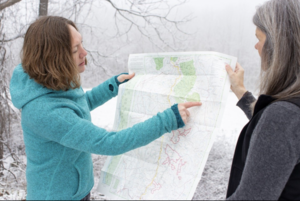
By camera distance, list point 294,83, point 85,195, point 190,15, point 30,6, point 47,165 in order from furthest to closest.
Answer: point 190,15 < point 30,6 < point 85,195 < point 47,165 < point 294,83

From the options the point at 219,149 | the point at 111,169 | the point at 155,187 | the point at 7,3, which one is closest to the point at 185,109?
the point at 155,187

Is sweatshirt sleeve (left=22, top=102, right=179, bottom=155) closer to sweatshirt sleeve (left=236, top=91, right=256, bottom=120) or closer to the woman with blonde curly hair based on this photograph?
the woman with blonde curly hair

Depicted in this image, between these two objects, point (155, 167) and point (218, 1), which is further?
point (218, 1)

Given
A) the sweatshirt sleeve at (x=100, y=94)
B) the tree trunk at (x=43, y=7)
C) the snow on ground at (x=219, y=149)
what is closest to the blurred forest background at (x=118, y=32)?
the tree trunk at (x=43, y=7)

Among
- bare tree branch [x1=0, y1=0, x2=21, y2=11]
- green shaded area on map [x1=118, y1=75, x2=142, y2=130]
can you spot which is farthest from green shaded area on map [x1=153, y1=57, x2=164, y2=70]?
bare tree branch [x1=0, y1=0, x2=21, y2=11]

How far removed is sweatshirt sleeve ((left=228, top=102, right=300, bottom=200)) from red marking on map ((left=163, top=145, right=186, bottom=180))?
1.21ft

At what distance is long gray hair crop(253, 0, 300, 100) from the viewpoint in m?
0.60

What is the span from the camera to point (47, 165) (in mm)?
892

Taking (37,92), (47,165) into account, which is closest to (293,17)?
(37,92)

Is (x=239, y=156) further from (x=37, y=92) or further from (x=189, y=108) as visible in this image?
(x=37, y=92)

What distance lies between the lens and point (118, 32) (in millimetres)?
2398

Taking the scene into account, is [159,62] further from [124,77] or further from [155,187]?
[155,187]

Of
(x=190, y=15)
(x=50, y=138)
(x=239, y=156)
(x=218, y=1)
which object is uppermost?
(x=218, y=1)

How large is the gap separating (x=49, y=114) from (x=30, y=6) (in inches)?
64.6
